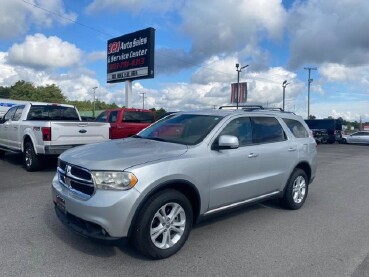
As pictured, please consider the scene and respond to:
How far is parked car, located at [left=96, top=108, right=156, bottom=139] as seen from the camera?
1172cm

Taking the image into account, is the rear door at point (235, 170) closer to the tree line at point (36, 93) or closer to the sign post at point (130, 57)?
the sign post at point (130, 57)

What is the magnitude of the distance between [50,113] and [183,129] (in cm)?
645

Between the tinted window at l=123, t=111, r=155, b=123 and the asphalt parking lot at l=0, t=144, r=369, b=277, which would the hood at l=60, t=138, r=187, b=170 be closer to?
the asphalt parking lot at l=0, t=144, r=369, b=277

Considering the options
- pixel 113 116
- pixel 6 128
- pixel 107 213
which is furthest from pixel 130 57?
pixel 107 213

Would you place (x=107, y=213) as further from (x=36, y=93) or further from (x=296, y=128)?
(x=36, y=93)

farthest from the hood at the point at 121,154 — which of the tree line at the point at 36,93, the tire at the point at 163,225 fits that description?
the tree line at the point at 36,93

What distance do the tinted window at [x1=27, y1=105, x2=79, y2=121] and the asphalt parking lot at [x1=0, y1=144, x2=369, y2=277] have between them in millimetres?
4005

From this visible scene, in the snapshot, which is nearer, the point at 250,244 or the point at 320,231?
the point at 250,244

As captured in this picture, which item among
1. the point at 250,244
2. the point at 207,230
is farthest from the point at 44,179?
the point at 250,244

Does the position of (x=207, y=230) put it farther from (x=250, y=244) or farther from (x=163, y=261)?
(x=163, y=261)

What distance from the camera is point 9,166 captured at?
10.1 meters

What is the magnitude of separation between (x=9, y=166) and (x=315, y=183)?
8.64 m

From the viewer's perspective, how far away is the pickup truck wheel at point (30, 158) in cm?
885

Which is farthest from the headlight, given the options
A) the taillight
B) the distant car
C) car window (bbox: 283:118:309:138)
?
the distant car
